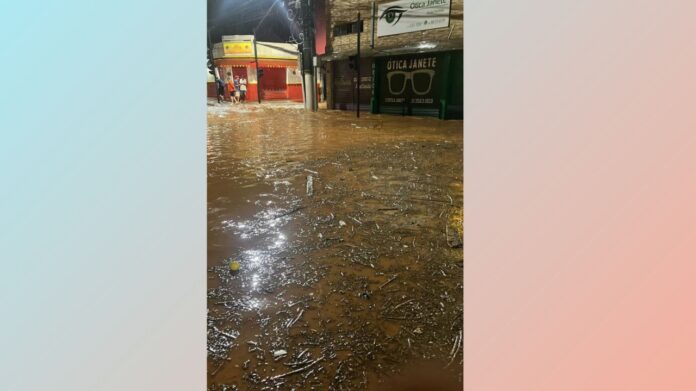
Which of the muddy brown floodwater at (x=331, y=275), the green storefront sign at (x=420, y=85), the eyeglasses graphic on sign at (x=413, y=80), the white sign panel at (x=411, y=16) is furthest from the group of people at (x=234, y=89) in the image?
the muddy brown floodwater at (x=331, y=275)

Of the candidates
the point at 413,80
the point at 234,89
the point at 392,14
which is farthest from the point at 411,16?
the point at 234,89

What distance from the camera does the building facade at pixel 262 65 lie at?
1667 centimetres

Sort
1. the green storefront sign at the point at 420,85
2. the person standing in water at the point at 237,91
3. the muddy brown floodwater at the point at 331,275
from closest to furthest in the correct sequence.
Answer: the muddy brown floodwater at the point at 331,275 < the green storefront sign at the point at 420,85 < the person standing in water at the point at 237,91

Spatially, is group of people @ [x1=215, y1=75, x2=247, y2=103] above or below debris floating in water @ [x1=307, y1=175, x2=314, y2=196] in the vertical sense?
above

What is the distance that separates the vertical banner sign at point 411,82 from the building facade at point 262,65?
5.83m

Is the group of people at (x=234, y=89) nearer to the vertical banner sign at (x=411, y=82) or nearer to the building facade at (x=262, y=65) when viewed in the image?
the building facade at (x=262, y=65)

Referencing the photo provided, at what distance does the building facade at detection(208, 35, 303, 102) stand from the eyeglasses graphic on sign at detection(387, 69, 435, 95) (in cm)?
600

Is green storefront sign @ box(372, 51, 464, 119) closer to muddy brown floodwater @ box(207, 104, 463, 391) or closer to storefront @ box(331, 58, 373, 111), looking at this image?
storefront @ box(331, 58, 373, 111)

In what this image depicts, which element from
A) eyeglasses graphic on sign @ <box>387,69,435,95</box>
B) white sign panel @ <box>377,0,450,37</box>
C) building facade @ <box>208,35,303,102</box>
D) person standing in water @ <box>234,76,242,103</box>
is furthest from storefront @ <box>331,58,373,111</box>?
person standing in water @ <box>234,76,242,103</box>

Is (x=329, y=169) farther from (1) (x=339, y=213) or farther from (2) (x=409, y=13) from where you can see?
(2) (x=409, y=13)

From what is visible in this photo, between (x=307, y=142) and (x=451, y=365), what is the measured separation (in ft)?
15.9

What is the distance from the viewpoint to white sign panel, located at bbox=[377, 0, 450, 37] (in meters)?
9.27

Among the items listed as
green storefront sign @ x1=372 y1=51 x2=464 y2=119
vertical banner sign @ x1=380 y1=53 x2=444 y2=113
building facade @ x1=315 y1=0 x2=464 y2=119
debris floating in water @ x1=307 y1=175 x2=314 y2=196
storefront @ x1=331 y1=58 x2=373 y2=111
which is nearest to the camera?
debris floating in water @ x1=307 y1=175 x2=314 y2=196

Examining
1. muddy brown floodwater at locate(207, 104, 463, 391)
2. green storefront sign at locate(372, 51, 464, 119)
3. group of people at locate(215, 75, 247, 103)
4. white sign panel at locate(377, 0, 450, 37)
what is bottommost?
muddy brown floodwater at locate(207, 104, 463, 391)
